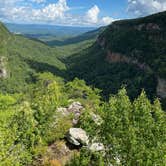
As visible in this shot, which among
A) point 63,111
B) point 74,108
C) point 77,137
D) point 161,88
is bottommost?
point 161,88

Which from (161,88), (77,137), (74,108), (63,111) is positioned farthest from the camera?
(161,88)

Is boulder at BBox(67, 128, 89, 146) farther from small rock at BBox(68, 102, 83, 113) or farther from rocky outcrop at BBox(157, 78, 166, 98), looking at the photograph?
rocky outcrop at BBox(157, 78, 166, 98)

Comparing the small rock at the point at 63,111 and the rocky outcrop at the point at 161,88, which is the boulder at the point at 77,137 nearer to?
the small rock at the point at 63,111

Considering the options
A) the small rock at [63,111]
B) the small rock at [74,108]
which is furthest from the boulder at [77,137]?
the small rock at [74,108]

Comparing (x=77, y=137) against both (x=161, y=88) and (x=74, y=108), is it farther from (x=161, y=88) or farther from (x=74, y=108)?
(x=161, y=88)

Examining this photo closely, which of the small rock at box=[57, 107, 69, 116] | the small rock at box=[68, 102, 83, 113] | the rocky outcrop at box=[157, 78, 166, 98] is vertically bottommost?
the rocky outcrop at box=[157, 78, 166, 98]

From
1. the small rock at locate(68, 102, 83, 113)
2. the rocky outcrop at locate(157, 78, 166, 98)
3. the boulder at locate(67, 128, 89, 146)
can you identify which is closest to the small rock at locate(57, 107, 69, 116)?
the small rock at locate(68, 102, 83, 113)

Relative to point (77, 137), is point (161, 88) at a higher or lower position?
lower

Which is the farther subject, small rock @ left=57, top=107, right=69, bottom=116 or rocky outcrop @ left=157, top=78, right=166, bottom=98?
rocky outcrop @ left=157, top=78, right=166, bottom=98

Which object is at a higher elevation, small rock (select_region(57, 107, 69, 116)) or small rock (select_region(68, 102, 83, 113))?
small rock (select_region(57, 107, 69, 116))

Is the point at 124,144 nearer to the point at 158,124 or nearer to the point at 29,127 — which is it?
the point at 158,124

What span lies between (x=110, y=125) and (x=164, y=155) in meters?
6.07

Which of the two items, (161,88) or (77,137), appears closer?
(77,137)

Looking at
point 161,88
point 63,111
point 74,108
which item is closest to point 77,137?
point 63,111
